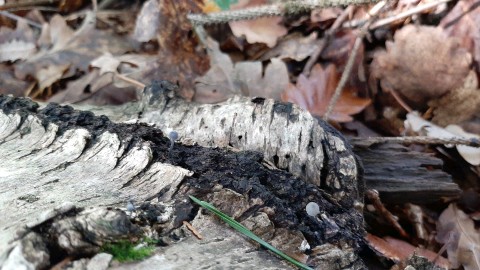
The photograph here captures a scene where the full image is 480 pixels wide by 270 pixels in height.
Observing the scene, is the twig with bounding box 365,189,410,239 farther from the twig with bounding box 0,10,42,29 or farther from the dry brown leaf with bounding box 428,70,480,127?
the twig with bounding box 0,10,42,29

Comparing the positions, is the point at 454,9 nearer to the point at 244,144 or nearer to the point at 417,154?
the point at 417,154

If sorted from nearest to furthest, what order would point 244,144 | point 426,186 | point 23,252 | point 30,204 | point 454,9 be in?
point 23,252, point 30,204, point 244,144, point 426,186, point 454,9

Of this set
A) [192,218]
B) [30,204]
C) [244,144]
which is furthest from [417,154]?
[30,204]

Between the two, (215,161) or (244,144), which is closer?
(215,161)

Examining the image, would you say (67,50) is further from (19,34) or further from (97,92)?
(97,92)

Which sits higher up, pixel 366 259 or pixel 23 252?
pixel 23 252

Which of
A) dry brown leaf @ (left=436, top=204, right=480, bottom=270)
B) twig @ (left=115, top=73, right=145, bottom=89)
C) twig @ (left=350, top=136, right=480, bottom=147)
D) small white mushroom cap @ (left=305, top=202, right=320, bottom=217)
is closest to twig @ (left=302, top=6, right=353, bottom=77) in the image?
twig @ (left=350, top=136, right=480, bottom=147)

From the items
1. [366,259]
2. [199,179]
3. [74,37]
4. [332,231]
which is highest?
[74,37]
